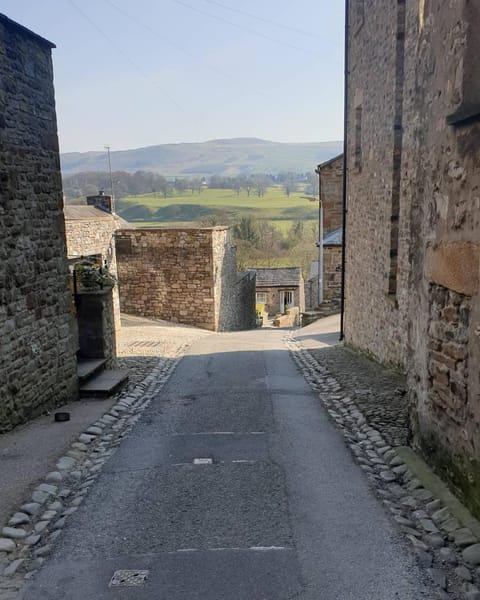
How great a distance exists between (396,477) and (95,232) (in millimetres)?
14992

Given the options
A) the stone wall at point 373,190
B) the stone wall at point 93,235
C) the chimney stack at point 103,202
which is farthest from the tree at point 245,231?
the stone wall at point 373,190

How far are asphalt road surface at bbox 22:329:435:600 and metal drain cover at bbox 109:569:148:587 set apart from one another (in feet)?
0.13

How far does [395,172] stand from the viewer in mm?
9844

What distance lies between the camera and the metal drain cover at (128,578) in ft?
12.2

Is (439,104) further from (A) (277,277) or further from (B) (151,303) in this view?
(A) (277,277)

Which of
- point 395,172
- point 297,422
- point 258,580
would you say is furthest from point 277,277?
point 258,580

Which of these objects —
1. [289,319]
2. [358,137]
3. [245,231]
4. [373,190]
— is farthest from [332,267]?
[245,231]

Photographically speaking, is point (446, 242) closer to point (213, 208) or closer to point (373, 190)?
point (373, 190)

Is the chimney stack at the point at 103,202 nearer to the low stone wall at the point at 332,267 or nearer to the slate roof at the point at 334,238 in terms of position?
the slate roof at the point at 334,238

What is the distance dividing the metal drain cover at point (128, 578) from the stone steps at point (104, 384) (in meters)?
4.99

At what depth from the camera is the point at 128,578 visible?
12.4ft

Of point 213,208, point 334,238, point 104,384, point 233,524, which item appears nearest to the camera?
point 233,524

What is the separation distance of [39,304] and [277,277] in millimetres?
37013

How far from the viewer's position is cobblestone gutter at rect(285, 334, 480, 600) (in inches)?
152
